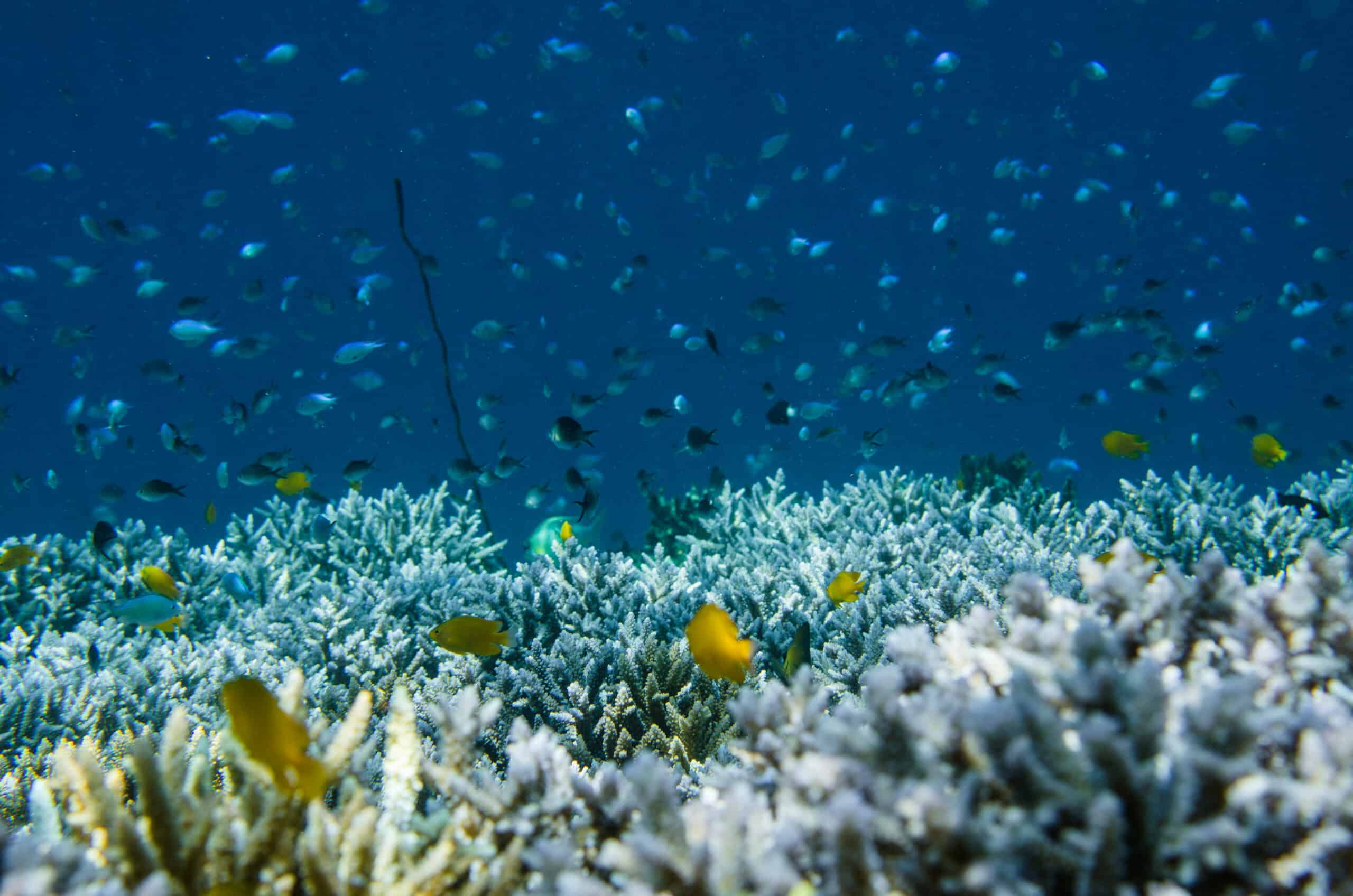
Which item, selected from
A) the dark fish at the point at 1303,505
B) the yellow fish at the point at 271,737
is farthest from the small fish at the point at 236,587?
the dark fish at the point at 1303,505

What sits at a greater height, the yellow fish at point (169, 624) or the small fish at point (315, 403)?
the small fish at point (315, 403)

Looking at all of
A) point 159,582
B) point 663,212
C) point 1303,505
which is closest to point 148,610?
point 159,582

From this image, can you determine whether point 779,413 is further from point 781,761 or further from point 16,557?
point 16,557

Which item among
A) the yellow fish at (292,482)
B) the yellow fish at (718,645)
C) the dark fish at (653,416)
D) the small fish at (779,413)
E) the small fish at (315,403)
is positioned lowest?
the yellow fish at (718,645)

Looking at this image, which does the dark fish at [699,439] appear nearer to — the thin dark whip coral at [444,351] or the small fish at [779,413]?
the small fish at [779,413]

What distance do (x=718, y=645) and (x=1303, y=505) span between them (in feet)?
18.5

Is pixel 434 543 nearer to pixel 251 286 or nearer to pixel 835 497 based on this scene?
pixel 835 497

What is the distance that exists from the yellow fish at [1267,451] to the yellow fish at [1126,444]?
4.68 feet

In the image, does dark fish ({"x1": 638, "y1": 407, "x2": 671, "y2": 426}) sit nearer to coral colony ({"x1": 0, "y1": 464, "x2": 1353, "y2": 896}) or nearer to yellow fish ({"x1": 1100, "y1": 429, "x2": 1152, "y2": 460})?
coral colony ({"x1": 0, "y1": 464, "x2": 1353, "y2": 896})

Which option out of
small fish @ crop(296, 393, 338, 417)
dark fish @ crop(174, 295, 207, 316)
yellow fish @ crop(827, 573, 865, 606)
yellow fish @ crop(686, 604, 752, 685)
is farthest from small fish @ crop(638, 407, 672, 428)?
dark fish @ crop(174, 295, 207, 316)

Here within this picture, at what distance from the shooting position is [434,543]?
6.75m

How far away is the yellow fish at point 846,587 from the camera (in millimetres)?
3936

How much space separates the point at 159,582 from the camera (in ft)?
16.9

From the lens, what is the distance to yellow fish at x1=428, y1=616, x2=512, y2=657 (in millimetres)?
3260
